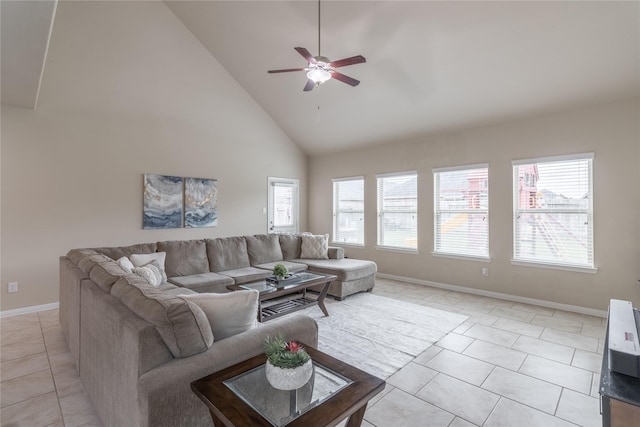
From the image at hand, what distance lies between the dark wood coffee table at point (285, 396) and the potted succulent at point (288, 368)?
0.15 feet

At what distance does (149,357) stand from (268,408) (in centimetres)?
59

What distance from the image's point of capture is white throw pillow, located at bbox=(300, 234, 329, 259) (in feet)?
17.6

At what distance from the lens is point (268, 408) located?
3.92ft

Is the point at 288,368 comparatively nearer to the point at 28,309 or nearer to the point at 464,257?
the point at 464,257

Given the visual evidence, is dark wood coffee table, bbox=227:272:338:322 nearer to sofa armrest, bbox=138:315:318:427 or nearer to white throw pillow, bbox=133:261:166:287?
white throw pillow, bbox=133:261:166:287

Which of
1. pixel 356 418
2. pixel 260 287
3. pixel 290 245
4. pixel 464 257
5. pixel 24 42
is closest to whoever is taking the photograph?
pixel 356 418

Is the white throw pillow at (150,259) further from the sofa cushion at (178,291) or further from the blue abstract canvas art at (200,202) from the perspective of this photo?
the blue abstract canvas art at (200,202)

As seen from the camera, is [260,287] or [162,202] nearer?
[260,287]

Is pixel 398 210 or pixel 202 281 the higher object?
pixel 398 210

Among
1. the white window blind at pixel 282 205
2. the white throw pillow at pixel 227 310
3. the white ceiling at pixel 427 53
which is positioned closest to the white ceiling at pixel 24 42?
the white ceiling at pixel 427 53

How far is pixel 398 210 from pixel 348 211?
129cm

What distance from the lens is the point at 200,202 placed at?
219 inches

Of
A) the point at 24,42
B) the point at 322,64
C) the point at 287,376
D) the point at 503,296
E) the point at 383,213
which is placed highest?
the point at 322,64

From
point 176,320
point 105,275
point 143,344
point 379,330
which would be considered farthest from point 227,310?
point 379,330
